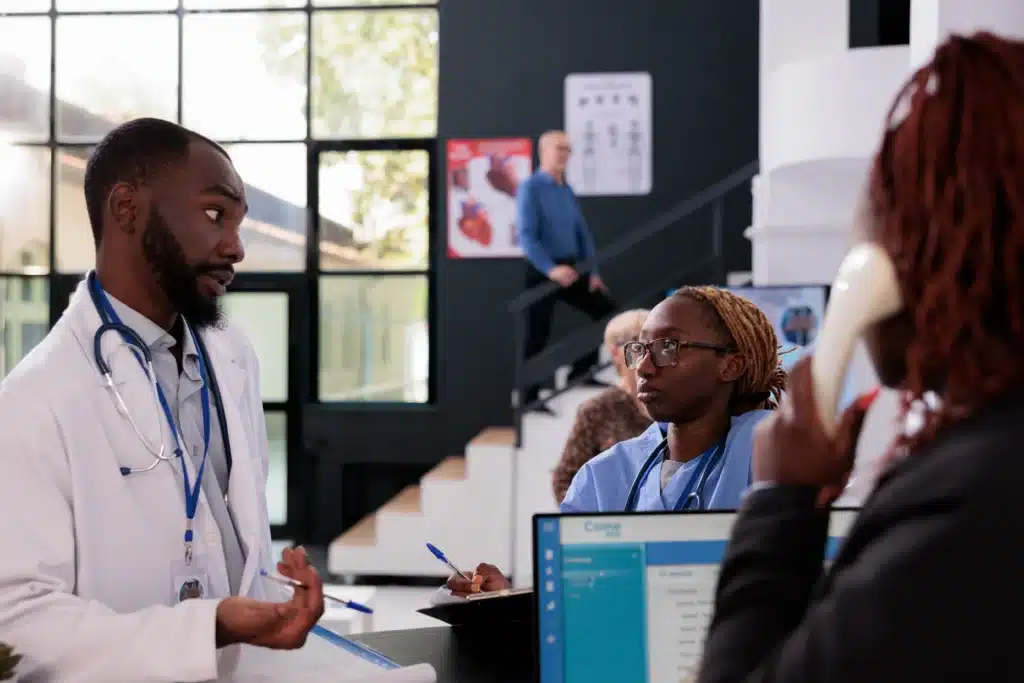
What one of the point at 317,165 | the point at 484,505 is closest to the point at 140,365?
the point at 484,505

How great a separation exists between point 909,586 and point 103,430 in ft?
3.69

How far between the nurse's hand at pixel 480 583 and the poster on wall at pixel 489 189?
20.7 ft

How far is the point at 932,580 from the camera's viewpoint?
64 cm

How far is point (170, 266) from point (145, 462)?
0.31m

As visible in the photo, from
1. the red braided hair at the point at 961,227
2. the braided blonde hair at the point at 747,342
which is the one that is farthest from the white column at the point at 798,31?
the red braided hair at the point at 961,227

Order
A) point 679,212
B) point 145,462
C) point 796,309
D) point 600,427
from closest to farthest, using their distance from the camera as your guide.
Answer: point 145,462 < point 600,427 < point 796,309 < point 679,212

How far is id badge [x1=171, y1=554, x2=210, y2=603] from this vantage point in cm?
145

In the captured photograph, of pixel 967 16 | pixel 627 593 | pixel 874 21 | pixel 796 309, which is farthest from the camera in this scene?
pixel 874 21

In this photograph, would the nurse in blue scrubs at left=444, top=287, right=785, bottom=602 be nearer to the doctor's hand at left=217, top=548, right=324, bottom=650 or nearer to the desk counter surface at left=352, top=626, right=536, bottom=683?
the desk counter surface at left=352, top=626, right=536, bottom=683

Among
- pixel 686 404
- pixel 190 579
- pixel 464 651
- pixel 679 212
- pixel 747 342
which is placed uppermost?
pixel 679 212

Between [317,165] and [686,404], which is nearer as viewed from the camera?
[686,404]

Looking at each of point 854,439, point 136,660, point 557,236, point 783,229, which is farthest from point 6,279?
point 854,439

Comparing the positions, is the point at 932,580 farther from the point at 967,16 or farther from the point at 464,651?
the point at 967,16

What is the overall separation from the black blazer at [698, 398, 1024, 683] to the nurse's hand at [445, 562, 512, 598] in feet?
3.15
